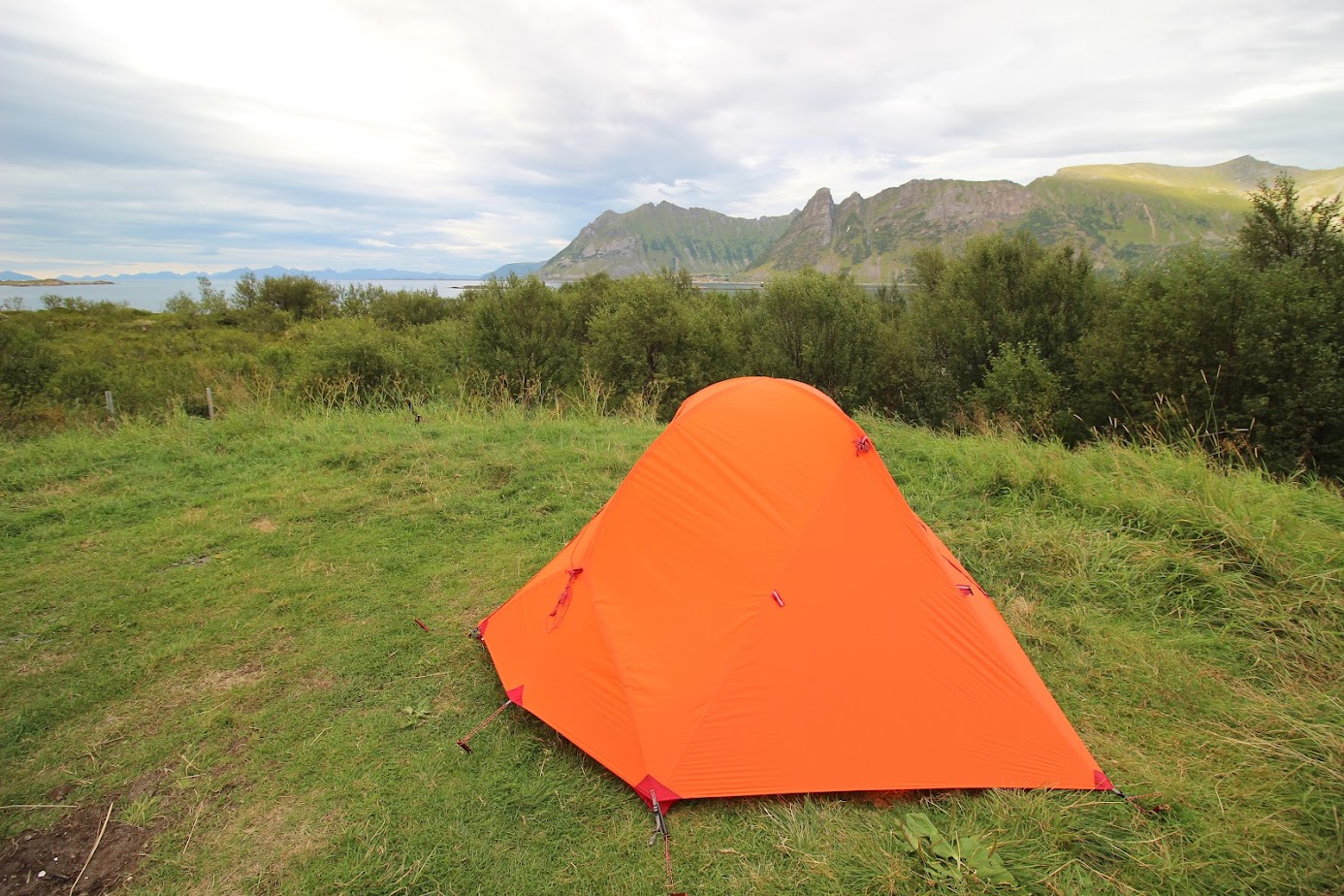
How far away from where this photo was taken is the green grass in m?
2.37

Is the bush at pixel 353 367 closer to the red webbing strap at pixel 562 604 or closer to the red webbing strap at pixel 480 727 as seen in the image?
the red webbing strap at pixel 562 604

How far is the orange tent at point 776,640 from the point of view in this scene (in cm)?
275

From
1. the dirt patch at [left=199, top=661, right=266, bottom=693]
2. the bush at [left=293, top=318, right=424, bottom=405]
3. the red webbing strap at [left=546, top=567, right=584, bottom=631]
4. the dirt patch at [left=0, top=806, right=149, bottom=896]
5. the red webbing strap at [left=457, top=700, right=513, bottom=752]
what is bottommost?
the red webbing strap at [left=457, top=700, right=513, bottom=752]

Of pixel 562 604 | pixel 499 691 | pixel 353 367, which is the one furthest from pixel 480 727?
pixel 353 367

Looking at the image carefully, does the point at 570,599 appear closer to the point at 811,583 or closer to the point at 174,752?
the point at 811,583

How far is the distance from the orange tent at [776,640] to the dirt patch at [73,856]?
1696 millimetres

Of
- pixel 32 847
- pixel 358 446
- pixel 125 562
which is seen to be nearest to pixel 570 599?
pixel 32 847

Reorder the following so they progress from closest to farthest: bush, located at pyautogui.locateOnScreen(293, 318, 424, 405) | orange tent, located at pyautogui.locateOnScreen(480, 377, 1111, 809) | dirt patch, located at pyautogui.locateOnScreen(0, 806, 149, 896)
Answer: dirt patch, located at pyautogui.locateOnScreen(0, 806, 149, 896) < orange tent, located at pyautogui.locateOnScreen(480, 377, 1111, 809) < bush, located at pyautogui.locateOnScreen(293, 318, 424, 405)

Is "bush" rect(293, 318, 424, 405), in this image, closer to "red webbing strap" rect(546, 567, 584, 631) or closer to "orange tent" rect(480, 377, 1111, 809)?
"red webbing strap" rect(546, 567, 584, 631)

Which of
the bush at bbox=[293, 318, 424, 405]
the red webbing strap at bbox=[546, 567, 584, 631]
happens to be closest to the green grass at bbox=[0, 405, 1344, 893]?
the red webbing strap at bbox=[546, 567, 584, 631]

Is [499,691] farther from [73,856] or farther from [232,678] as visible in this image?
[73,856]

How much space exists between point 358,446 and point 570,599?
5.59 metres

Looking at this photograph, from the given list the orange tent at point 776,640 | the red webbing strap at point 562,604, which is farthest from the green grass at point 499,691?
the red webbing strap at point 562,604

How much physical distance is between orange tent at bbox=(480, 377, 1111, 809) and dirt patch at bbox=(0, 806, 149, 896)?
170 centimetres
